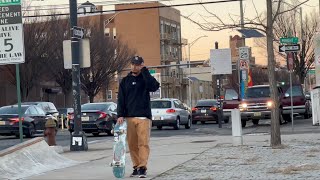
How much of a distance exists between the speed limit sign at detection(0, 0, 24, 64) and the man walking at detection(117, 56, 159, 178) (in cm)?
266

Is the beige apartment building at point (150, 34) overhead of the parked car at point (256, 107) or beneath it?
overhead

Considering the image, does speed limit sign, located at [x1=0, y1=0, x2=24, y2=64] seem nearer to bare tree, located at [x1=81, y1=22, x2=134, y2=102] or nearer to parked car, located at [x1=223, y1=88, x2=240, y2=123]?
parked car, located at [x1=223, y1=88, x2=240, y2=123]

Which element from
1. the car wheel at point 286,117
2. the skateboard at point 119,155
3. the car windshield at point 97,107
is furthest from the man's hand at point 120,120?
the car wheel at point 286,117

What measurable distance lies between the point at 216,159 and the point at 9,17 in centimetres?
491

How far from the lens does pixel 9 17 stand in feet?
39.5

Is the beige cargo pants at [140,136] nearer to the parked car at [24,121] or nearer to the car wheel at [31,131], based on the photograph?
the parked car at [24,121]

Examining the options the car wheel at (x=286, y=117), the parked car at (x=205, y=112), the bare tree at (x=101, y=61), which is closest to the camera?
the car wheel at (x=286, y=117)

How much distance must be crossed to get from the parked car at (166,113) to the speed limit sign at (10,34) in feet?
61.1

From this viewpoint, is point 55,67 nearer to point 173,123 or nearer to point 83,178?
point 173,123

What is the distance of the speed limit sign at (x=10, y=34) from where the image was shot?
39.4ft

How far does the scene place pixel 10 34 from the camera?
12070mm

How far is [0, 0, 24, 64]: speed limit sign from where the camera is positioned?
12016 mm

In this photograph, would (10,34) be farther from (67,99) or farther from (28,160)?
(67,99)

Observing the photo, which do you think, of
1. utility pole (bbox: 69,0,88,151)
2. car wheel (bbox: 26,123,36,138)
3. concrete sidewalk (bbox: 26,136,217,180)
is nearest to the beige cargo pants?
concrete sidewalk (bbox: 26,136,217,180)
